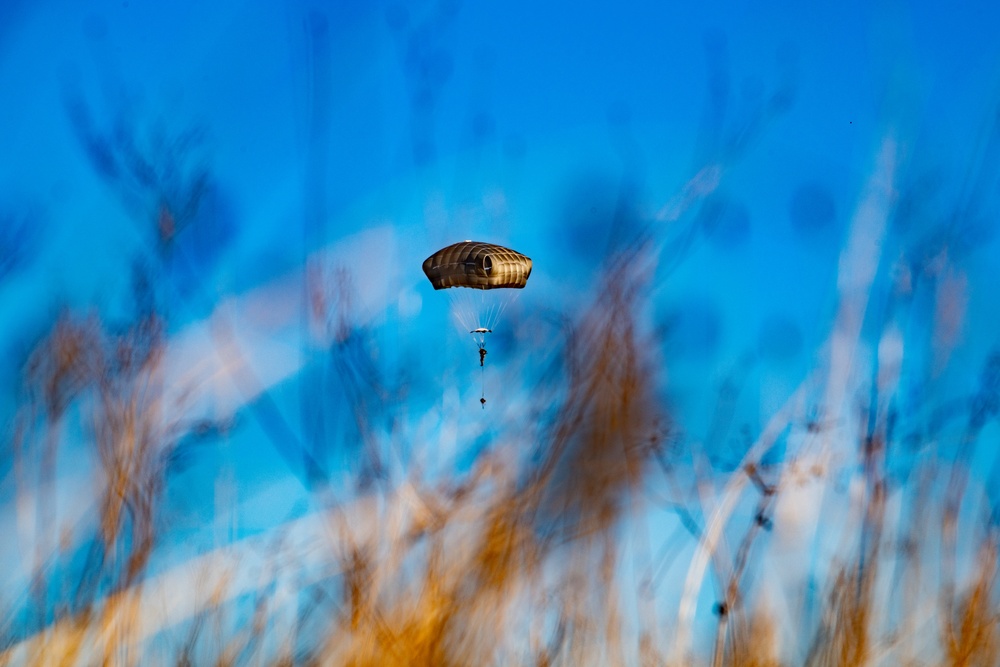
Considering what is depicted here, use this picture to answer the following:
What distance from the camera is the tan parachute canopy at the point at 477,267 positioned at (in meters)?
21.6

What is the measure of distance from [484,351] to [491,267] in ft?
7.90

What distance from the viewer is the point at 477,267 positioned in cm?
2155

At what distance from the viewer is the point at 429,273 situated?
2266 cm

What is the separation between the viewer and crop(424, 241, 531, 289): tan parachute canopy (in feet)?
70.7

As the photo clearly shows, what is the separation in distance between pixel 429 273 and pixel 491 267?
1.69 metres

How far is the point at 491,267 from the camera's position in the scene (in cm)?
2152

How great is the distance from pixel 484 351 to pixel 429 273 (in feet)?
6.57

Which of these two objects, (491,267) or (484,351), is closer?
(491,267)

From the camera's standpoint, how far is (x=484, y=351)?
76.4ft
